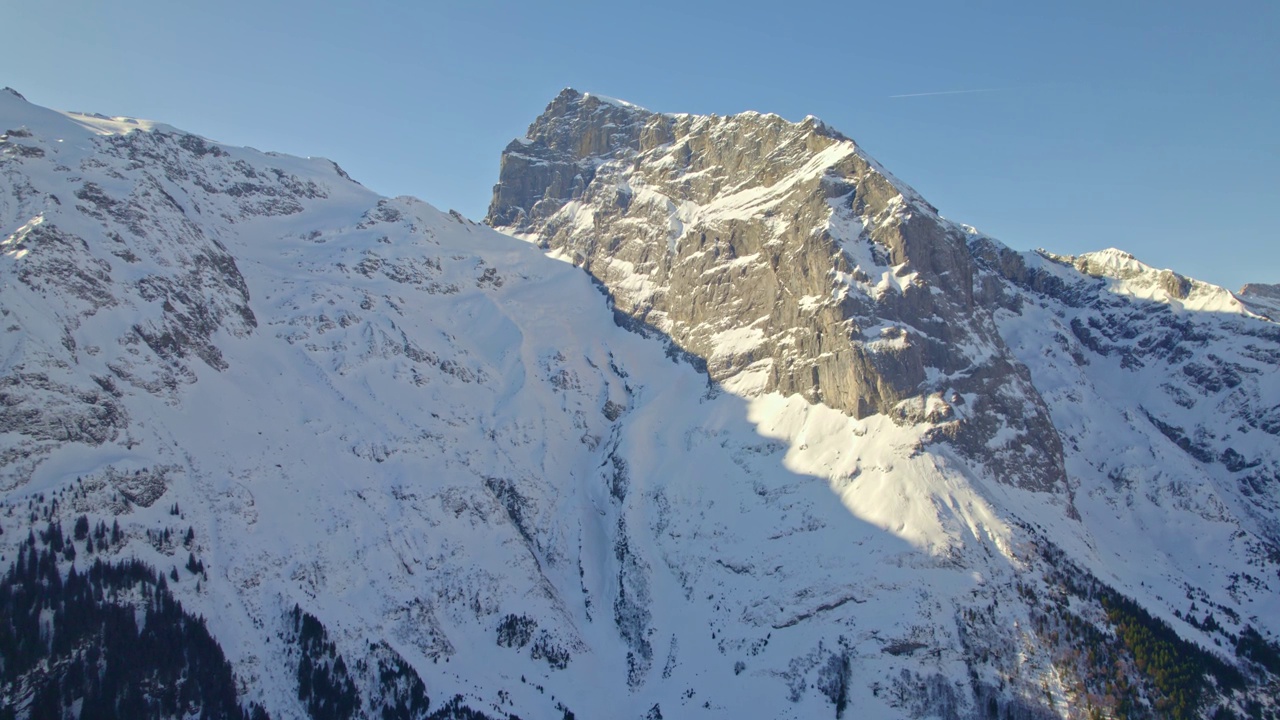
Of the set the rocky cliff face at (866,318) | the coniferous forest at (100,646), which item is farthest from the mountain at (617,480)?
the rocky cliff face at (866,318)

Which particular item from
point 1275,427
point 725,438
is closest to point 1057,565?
point 725,438

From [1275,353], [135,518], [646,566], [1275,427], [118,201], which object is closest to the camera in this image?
[135,518]

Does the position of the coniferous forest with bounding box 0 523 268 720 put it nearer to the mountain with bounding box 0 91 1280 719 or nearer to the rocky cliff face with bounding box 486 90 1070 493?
the mountain with bounding box 0 91 1280 719

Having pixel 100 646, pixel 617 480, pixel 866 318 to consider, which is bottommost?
pixel 100 646

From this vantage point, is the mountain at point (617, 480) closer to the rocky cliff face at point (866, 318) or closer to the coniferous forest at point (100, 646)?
the coniferous forest at point (100, 646)

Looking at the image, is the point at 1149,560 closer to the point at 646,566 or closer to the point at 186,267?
the point at 646,566

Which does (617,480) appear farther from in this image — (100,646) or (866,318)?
(100,646)

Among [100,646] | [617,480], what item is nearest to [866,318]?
[617,480]

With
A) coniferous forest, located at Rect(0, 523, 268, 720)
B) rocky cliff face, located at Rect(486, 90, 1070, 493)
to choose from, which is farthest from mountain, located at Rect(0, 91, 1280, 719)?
rocky cliff face, located at Rect(486, 90, 1070, 493)

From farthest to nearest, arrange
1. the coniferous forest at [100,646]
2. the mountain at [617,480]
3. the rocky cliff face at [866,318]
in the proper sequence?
the rocky cliff face at [866,318], the mountain at [617,480], the coniferous forest at [100,646]
